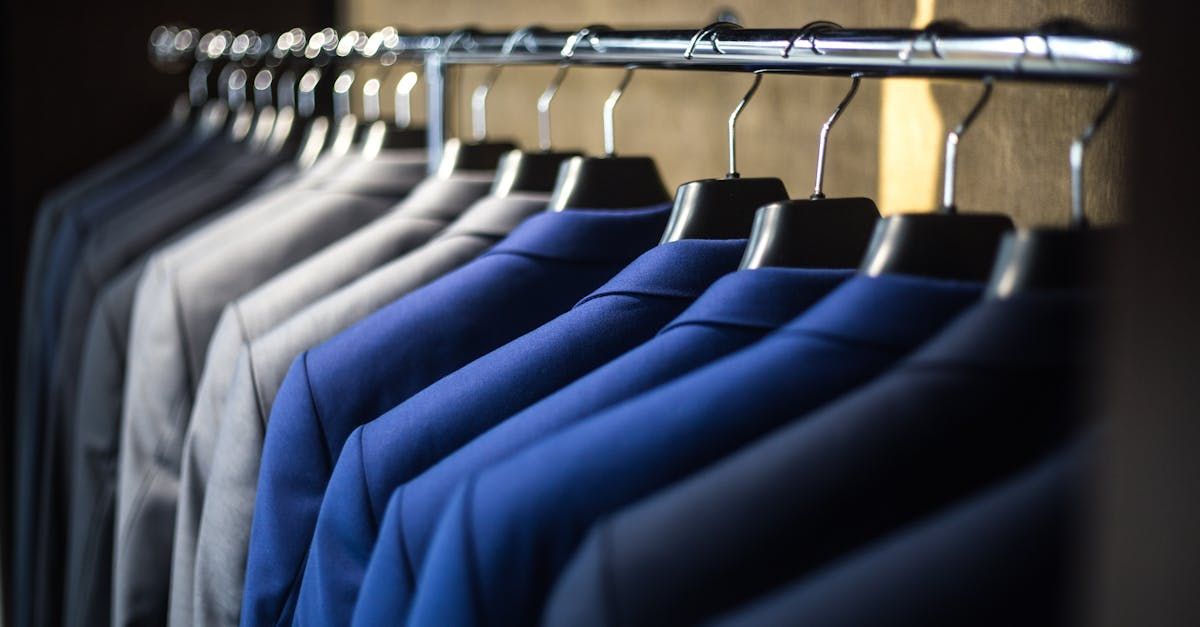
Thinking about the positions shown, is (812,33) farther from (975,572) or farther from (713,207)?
(975,572)

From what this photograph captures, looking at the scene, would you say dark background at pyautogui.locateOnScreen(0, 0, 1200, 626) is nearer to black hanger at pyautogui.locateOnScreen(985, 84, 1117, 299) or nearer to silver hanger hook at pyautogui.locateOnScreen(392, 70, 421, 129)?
black hanger at pyautogui.locateOnScreen(985, 84, 1117, 299)

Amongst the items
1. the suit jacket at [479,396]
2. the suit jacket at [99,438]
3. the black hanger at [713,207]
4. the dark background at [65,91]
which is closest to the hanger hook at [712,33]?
the black hanger at [713,207]

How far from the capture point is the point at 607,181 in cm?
87

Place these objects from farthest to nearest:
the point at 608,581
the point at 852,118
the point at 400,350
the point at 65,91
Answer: the point at 65,91 → the point at 852,118 → the point at 400,350 → the point at 608,581

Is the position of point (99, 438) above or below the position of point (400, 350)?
below

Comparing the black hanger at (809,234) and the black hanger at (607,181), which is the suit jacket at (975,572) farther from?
the black hanger at (607,181)

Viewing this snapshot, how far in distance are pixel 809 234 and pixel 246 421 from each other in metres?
0.40

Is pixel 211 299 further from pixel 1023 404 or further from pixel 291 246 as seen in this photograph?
pixel 1023 404

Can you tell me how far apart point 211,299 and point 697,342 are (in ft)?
1.93

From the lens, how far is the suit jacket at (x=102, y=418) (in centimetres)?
114

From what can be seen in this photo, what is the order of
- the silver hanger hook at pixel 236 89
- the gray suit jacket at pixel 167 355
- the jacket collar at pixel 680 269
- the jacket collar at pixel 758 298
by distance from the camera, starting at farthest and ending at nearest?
the silver hanger hook at pixel 236 89 → the gray suit jacket at pixel 167 355 → the jacket collar at pixel 680 269 → the jacket collar at pixel 758 298

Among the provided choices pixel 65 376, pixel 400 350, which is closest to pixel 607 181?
pixel 400 350

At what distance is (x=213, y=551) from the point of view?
0.85m

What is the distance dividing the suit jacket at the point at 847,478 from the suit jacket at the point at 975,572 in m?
0.04
